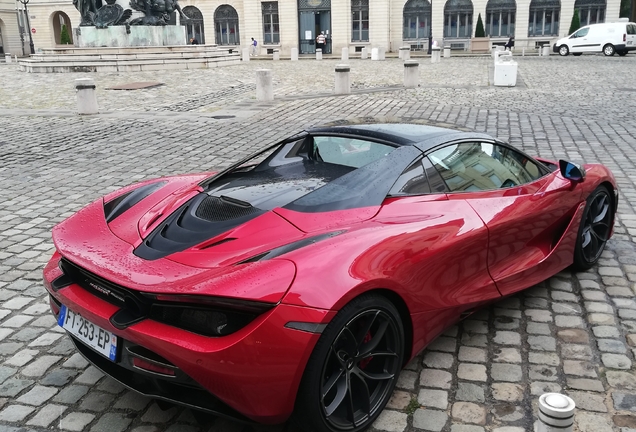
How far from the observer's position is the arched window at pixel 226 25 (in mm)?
55344

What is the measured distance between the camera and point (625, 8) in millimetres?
49438

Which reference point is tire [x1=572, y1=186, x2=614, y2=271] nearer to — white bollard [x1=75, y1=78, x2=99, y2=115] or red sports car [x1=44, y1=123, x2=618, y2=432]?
red sports car [x1=44, y1=123, x2=618, y2=432]

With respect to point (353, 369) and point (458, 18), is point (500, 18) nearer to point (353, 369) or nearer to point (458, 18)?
point (458, 18)

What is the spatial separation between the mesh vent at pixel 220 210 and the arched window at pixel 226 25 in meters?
54.9

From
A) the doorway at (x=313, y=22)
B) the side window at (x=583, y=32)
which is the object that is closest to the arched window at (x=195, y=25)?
Result: the doorway at (x=313, y=22)

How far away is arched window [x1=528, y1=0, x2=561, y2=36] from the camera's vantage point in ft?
165

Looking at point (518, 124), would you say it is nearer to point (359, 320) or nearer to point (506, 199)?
point (506, 199)

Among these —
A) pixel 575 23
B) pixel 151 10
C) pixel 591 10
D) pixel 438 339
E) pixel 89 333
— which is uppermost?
pixel 151 10

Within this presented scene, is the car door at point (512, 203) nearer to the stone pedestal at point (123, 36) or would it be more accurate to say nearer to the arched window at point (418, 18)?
the stone pedestal at point (123, 36)

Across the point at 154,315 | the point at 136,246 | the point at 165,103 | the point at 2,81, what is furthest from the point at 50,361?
the point at 2,81

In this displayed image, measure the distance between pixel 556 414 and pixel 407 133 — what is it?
1.97m

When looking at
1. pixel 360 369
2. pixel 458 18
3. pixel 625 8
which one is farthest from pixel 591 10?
pixel 360 369

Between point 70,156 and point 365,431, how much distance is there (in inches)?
327

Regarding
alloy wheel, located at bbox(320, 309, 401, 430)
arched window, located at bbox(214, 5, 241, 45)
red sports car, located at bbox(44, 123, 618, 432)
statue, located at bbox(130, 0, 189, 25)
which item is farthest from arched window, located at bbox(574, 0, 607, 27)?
alloy wheel, located at bbox(320, 309, 401, 430)
